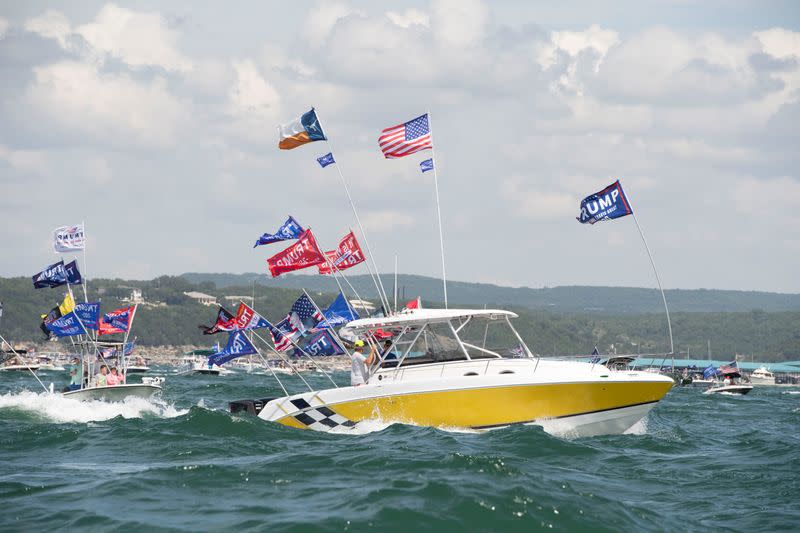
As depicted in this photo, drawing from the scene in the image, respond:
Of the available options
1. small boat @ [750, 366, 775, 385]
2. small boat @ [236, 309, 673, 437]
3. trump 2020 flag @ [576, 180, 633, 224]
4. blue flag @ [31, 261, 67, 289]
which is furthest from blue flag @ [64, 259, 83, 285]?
small boat @ [750, 366, 775, 385]

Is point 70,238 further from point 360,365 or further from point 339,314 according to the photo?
point 360,365

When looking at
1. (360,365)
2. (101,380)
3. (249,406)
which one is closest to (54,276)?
(101,380)

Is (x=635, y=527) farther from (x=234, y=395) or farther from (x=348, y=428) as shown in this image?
(x=234, y=395)

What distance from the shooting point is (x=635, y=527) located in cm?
1420

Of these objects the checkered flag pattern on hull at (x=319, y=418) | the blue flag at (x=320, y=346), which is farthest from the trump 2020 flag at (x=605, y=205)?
the blue flag at (x=320, y=346)

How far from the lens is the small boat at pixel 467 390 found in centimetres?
2214

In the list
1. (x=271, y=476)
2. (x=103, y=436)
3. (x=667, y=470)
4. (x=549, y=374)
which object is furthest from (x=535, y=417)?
(x=103, y=436)

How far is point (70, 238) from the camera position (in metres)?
39.7

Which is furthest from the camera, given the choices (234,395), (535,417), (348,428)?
(234,395)

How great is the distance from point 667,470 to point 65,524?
416 inches

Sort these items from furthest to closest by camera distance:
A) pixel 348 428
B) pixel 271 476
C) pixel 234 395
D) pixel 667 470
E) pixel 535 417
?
pixel 234 395, pixel 348 428, pixel 535 417, pixel 667 470, pixel 271 476

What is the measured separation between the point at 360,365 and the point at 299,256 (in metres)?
4.07

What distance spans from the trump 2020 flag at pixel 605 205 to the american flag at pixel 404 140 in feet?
17.3

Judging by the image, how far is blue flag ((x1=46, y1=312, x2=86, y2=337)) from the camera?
36.1m
